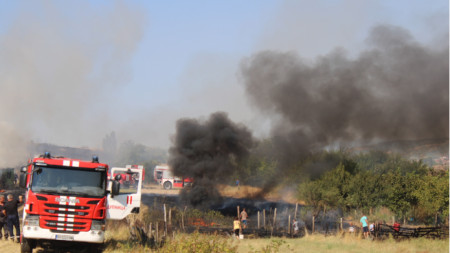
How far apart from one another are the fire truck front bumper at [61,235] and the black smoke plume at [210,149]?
30271 mm

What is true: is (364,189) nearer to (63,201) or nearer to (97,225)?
(97,225)

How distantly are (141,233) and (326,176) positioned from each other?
97.3 ft

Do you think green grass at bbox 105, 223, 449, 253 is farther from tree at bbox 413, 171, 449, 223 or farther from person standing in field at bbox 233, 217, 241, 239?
tree at bbox 413, 171, 449, 223

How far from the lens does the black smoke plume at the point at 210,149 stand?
45188 millimetres

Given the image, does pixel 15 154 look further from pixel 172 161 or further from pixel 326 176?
pixel 326 176

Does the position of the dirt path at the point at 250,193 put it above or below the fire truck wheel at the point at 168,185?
below

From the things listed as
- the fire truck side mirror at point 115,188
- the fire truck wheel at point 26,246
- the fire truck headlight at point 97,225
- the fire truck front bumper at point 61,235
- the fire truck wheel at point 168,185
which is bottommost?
the fire truck wheel at point 26,246

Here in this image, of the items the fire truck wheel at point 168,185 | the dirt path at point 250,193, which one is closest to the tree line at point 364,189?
the dirt path at point 250,193

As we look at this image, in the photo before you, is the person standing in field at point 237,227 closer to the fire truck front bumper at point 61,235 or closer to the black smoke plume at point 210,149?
the fire truck front bumper at point 61,235

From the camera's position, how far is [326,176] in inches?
1677

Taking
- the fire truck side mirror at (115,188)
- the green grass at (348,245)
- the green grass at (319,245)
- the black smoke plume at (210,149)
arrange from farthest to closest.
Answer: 1. the black smoke plume at (210,149)
2. the green grass at (348,245)
3. the green grass at (319,245)
4. the fire truck side mirror at (115,188)

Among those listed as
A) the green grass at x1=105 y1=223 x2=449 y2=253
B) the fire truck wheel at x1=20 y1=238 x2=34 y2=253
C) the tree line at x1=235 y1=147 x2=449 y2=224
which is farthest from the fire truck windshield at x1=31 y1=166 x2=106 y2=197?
the tree line at x1=235 y1=147 x2=449 y2=224

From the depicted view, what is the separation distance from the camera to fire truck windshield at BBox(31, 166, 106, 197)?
43.2 ft

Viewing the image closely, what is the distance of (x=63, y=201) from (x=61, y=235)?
0.94 m
